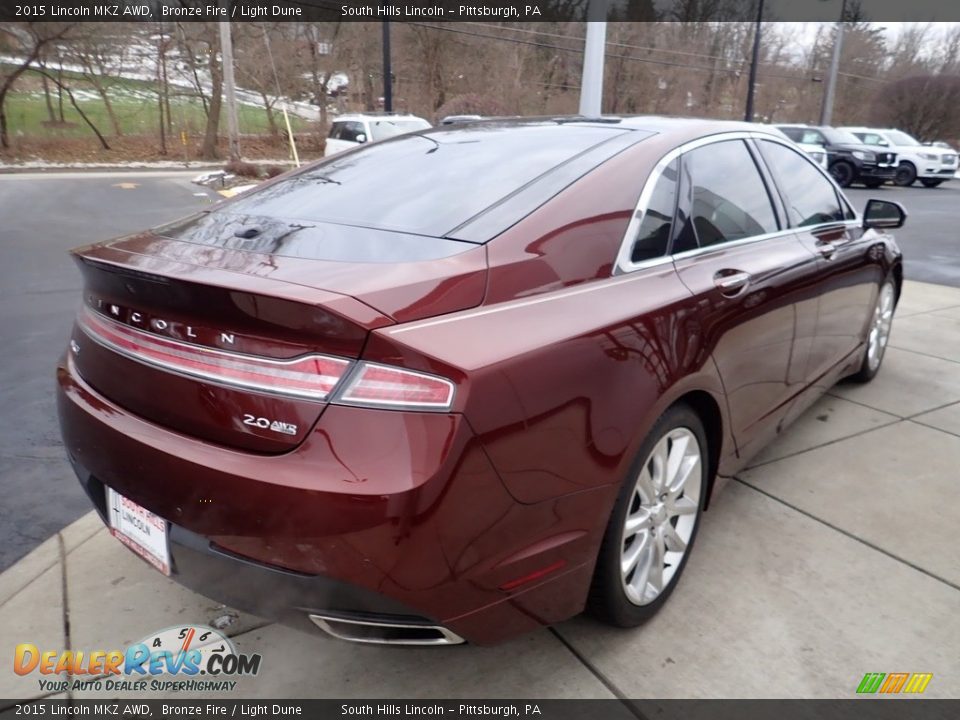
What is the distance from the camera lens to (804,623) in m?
2.41

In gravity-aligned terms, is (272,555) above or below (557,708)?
above

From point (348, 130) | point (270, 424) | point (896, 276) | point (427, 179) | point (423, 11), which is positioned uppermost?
point (423, 11)

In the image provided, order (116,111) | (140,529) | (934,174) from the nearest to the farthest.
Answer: (140,529) → (934,174) → (116,111)

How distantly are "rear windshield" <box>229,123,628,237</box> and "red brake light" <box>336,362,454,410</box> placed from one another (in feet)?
1.86

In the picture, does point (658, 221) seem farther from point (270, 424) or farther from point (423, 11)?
point (423, 11)

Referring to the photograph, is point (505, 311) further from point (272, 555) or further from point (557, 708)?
point (557, 708)

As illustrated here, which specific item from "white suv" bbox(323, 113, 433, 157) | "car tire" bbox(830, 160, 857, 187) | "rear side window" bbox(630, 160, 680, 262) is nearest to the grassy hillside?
"white suv" bbox(323, 113, 433, 157)

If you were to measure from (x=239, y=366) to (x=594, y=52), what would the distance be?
29.2ft

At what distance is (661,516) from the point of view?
2346mm

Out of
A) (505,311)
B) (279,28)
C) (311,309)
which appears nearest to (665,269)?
(505,311)

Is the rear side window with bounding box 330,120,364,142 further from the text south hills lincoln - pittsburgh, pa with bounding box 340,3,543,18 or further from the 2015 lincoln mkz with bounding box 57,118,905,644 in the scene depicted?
the 2015 lincoln mkz with bounding box 57,118,905,644

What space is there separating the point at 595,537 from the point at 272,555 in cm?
86

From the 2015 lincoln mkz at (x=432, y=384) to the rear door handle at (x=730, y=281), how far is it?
12 millimetres

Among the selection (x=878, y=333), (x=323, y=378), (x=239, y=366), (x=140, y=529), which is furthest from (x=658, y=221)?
(x=878, y=333)
